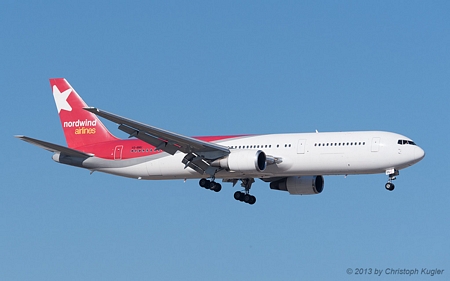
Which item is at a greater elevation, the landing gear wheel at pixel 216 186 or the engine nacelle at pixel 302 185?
the engine nacelle at pixel 302 185

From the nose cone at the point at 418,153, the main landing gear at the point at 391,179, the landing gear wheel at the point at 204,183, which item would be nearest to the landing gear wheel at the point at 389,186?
the main landing gear at the point at 391,179

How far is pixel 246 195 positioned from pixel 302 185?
4081 millimetres

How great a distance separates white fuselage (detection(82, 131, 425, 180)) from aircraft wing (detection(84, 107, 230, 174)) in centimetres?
125

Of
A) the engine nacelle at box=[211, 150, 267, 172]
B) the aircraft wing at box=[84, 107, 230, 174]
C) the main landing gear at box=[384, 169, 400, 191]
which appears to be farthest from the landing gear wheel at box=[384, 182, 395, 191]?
the aircraft wing at box=[84, 107, 230, 174]

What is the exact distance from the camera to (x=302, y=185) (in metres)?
61.9

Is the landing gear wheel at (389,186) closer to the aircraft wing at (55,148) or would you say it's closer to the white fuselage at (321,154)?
the white fuselage at (321,154)

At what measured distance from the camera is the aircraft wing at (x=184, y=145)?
54.4 m

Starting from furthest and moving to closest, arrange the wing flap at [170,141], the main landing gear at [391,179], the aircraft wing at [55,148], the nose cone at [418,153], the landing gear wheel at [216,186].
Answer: the landing gear wheel at [216,186] < the aircraft wing at [55,148] < the main landing gear at [391,179] < the nose cone at [418,153] < the wing flap at [170,141]

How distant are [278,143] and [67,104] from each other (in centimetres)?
1799

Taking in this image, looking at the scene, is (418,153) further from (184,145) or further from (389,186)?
(184,145)

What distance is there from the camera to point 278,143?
57.3m

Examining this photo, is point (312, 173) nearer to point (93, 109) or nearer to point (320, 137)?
point (320, 137)

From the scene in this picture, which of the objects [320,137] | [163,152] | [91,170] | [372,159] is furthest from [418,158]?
[91,170]

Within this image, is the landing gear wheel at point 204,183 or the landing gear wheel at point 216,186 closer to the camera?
the landing gear wheel at point 216,186
